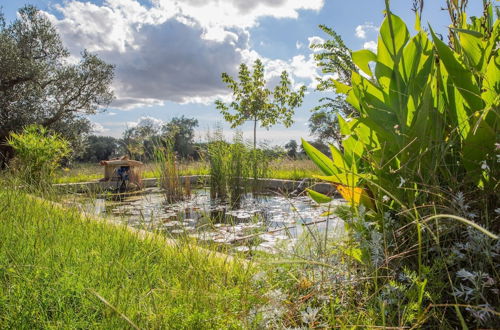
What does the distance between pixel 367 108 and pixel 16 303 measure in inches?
60.0

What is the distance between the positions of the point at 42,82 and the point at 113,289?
52.6ft

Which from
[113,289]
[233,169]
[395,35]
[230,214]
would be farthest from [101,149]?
[395,35]

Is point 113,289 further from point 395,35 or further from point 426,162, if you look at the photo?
point 395,35

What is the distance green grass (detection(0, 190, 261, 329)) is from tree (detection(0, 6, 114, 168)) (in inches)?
538

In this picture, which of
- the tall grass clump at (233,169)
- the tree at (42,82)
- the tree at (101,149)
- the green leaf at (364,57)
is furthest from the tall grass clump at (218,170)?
the tree at (101,149)

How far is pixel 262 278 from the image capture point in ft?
5.24

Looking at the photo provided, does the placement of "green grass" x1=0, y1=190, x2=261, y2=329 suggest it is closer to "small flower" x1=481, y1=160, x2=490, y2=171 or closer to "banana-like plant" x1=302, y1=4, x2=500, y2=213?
"banana-like plant" x1=302, y1=4, x2=500, y2=213

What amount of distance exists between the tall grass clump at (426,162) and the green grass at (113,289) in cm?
47

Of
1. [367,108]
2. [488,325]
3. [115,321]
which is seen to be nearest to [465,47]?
[367,108]

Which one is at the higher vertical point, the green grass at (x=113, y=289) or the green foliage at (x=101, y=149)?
the green foliage at (x=101, y=149)

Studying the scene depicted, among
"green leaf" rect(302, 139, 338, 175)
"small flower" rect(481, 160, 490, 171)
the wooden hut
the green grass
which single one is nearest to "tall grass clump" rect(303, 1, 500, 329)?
"small flower" rect(481, 160, 490, 171)

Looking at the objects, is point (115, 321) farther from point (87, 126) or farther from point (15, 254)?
point (87, 126)

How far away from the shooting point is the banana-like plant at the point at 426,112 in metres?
1.25

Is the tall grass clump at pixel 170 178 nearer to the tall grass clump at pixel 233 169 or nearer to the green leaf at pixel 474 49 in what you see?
the tall grass clump at pixel 233 169
